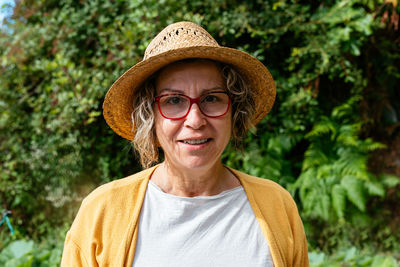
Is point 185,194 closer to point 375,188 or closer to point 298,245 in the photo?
point 298,245

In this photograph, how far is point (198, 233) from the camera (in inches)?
55.9

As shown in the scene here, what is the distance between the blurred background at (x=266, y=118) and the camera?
3545 millimetres

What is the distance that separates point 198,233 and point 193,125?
0.44m

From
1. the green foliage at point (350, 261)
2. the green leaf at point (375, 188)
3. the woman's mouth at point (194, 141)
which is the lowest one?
the green foliage at point (350, 261)

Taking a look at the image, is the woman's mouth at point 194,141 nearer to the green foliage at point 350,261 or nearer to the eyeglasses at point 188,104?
the eyeglasses at point 188,104

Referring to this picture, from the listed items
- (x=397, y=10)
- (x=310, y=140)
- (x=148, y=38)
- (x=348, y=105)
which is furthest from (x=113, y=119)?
(x=397, y=10)

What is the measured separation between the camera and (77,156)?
12.7ft

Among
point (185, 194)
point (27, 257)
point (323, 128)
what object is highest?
point (323, 128)

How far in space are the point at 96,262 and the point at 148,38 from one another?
245 cm

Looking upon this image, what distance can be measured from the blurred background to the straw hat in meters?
1.77

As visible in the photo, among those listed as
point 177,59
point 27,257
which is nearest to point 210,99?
point 177,59

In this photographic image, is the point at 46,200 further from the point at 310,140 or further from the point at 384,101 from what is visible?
the point at 384,101

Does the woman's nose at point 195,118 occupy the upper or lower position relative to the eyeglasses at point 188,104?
lower

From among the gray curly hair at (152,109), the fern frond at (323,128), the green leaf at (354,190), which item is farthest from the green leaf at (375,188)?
the gray curly hair at (152,109)
